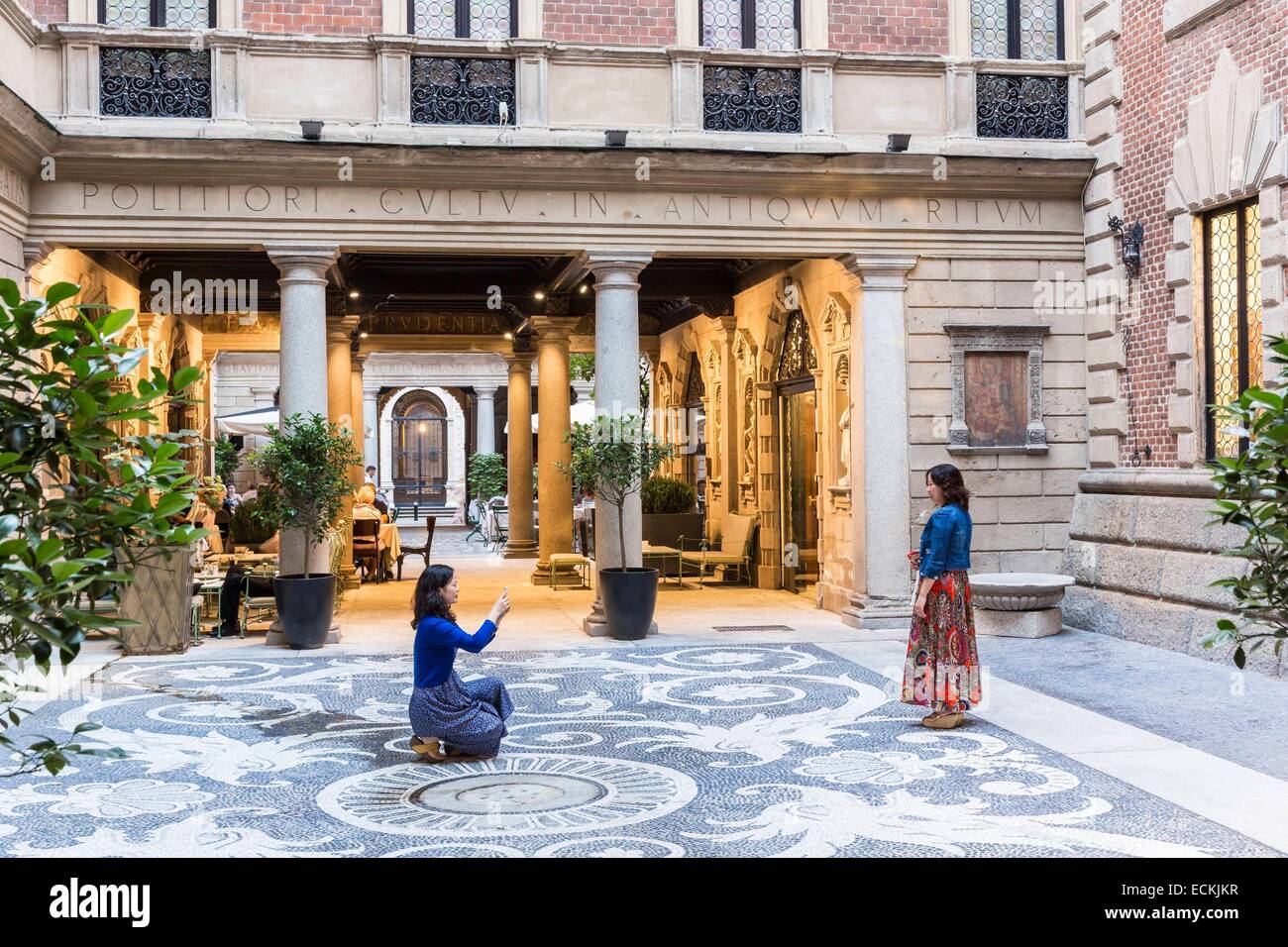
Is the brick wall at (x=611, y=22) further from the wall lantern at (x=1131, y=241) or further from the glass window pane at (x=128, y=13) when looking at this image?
the wall lantern at (x=1131, y=241)

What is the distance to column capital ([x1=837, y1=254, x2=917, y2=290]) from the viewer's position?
12.3 m

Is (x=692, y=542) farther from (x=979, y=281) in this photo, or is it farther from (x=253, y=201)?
(x=253, y=201)

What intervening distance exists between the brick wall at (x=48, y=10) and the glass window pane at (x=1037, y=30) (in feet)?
29.7

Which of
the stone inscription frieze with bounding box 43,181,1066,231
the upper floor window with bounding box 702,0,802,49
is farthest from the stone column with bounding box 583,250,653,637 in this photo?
the upper floor window with bounding box 702,0,802,49

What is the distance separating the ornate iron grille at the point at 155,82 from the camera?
1134 centimetres

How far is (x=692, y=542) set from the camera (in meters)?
18.2

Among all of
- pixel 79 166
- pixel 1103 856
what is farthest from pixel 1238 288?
pixel 79 166

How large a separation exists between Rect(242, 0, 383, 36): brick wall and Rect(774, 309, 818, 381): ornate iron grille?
5807 millimetres

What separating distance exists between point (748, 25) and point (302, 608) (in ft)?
22.9

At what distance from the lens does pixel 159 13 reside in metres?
11.6

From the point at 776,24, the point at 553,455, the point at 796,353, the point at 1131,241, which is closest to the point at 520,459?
the point at 553,455

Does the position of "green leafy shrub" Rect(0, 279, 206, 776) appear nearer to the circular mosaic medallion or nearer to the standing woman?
the circular mosaic medallion

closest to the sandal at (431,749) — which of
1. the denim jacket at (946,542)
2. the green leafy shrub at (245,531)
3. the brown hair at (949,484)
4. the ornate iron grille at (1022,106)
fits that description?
the denim jacket at (946,542)

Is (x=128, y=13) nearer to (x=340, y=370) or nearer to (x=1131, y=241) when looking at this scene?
(x=340, y=370)
